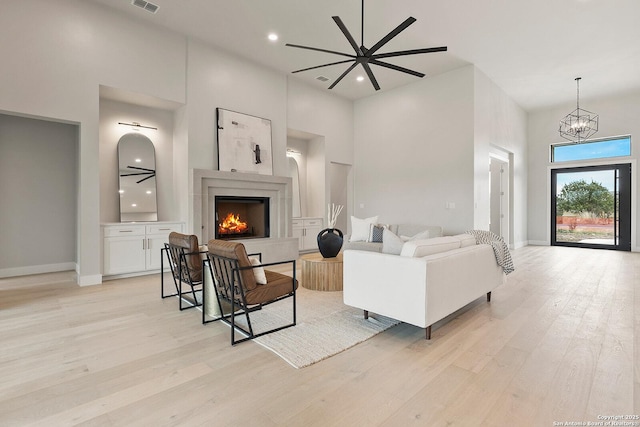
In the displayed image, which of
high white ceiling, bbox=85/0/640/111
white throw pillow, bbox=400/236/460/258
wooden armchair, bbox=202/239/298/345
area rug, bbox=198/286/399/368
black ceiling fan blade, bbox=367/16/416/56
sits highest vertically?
high white ceiling, bbox=85/0/640/111

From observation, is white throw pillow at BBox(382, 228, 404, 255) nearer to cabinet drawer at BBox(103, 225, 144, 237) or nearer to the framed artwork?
the framed artwork

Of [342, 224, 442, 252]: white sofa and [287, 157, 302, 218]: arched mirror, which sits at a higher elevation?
[287, 157, 302, 218]: arched mirror

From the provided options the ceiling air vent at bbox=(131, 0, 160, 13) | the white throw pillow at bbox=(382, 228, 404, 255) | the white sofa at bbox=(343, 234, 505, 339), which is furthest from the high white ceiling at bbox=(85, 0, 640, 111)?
the white sofa at bbox=(343, 234, 505, 339)

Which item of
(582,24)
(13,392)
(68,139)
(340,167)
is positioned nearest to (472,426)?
(13,392)

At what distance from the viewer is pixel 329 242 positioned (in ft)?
14.3

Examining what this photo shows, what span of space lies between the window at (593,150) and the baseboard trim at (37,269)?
1182 centimetres

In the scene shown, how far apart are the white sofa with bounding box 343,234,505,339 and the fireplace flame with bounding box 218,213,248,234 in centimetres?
382

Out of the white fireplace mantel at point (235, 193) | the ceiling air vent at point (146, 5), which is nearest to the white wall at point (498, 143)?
the white fireplace mantel at point (235, 193)

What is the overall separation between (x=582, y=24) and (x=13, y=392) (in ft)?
25.1

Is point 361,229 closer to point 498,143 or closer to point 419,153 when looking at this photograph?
point 419,153

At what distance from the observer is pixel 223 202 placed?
6219 mm

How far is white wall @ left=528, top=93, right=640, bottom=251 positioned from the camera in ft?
25.5

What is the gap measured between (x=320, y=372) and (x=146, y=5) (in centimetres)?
530

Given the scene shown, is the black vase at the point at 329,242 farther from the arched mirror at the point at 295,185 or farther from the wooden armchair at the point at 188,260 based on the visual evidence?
the arched mirror at the point at 295,185
